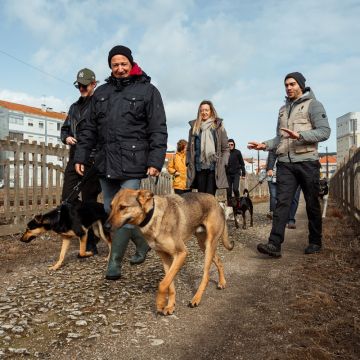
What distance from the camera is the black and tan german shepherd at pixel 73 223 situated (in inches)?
228

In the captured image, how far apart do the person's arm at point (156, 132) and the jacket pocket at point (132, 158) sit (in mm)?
116

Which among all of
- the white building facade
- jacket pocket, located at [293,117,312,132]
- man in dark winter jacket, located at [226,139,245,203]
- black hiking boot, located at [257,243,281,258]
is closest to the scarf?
jacket pocket, located at [293,117,312,132]

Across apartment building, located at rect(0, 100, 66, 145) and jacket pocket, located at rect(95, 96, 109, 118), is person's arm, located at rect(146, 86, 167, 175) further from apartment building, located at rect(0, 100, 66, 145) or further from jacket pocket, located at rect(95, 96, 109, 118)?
apartment building, located at rect(0, 100, 66, 145)

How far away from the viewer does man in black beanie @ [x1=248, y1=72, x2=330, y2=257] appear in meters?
5.97

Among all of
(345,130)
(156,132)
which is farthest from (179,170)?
(345,130)

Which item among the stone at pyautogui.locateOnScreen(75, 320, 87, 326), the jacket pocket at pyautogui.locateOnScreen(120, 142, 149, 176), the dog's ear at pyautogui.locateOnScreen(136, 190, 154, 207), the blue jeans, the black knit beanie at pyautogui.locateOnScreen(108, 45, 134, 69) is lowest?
the stone at pyautogui.locateOnScreen(75, 320, 87, 326)

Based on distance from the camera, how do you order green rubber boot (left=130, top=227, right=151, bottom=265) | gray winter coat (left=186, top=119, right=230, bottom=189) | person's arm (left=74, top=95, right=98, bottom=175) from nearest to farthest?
person's arm (left=74, top=95, right=98, bottom=175)
green rubber boot (left=130, top=227, right=151, bottom=265)
gray winter coat (left=186, top=119, right=230, bottom=189)

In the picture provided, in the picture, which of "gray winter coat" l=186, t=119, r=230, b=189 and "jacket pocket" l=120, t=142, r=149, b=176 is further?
"gray winter coat" l=186, t=119, r=230, b=189

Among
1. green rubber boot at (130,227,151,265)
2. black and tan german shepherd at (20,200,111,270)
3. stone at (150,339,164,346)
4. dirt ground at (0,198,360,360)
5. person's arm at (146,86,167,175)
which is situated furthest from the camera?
black and tan german shepherd at (20,200,111,270)

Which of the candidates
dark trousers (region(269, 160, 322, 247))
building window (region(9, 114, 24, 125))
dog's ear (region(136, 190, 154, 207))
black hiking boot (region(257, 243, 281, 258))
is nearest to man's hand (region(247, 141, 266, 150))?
dark trousers (region(269, 160, 322, 247))

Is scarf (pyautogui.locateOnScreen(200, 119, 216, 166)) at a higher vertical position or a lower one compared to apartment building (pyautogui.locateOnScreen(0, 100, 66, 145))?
lower

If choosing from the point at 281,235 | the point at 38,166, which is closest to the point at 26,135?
the point at 38,166

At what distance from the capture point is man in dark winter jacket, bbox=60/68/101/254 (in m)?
5.82

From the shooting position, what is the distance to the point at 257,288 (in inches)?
176
